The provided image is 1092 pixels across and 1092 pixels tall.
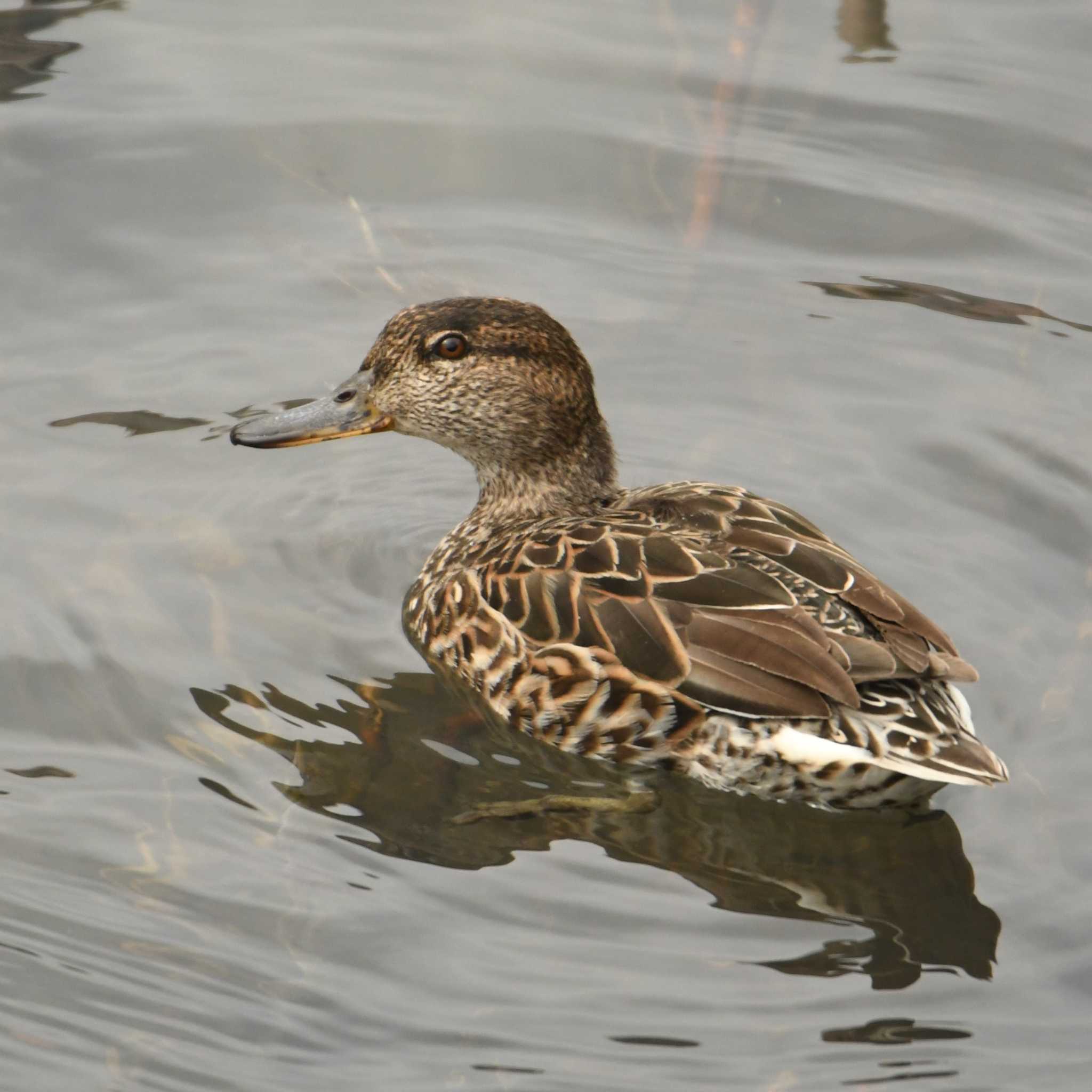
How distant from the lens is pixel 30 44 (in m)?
10.8

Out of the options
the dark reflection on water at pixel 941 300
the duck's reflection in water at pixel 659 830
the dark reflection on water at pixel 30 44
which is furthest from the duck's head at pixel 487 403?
the dark reflection on water at pixel 30 44

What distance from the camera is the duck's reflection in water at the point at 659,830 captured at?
5988mm

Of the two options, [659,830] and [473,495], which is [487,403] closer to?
[473,495]

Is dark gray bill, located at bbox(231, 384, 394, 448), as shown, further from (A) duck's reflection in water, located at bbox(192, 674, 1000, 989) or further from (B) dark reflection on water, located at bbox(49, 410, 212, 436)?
(A) duck's reflection in water, located at bbox(192, 674, 1000, 989)

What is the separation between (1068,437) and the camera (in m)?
8.45

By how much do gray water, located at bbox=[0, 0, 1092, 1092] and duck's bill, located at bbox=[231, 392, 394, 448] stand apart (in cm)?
52

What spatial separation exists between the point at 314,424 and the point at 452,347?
65 centimetres

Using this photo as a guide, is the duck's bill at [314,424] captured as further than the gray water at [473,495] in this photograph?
Yes

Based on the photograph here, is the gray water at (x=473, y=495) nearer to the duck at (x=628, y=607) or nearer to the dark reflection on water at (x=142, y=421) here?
the dark reflection on water at (x=142, y=421)

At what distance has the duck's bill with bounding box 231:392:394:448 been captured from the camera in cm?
757

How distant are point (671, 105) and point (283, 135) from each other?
219cm

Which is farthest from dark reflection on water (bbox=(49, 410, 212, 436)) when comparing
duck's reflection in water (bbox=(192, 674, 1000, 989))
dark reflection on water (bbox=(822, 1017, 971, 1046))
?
dark reflection on water (bbox=(822, 1017, 971, 1046))

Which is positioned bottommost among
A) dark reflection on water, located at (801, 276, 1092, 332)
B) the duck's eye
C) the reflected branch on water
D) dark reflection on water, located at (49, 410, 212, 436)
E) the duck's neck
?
dark reflection on water, located at (49, 410, 212, 436)

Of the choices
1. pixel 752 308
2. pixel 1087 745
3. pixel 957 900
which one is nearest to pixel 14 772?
pixel 957 900
